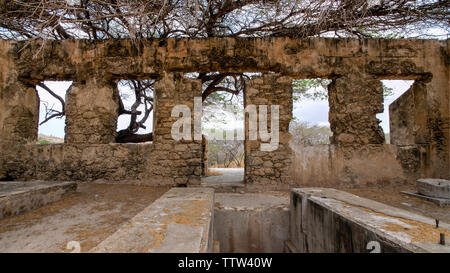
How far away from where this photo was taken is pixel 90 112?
15.2ft

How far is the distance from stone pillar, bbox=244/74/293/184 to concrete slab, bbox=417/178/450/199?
219cm

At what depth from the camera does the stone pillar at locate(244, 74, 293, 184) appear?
14.3ft

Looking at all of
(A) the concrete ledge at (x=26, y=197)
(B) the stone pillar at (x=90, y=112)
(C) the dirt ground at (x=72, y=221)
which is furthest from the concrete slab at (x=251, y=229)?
(B) the stone pillar at (x=90, y=112)

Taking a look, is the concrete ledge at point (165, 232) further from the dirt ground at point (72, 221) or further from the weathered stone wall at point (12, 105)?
the weathered stone wall at point (12, 105)

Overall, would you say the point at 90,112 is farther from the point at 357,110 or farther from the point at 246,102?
the point at 357,110

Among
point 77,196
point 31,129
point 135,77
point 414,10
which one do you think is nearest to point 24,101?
point 31,129

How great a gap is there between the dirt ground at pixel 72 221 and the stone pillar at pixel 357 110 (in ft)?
13.3

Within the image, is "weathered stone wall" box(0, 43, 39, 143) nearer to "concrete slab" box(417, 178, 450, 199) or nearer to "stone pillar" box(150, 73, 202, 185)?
"stone pillar" box(150, 73, 202, 185)

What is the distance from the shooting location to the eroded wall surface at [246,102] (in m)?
4.45

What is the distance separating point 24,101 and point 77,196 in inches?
120

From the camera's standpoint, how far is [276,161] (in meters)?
4.40

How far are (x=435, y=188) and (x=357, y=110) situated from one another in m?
1.88

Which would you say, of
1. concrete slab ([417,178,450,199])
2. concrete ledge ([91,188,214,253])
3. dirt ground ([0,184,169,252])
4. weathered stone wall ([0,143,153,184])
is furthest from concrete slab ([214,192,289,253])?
concrete slab ([417,178,450,199])

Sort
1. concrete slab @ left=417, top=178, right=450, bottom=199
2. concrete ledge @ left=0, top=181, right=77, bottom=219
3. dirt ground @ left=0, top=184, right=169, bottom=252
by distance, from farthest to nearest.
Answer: concrete slab @ left=417, top=178, right=450, bottom=199 < concrete ledge @ left=0, top=181, right=77, bottom=219 < dirt ground @ left=0, top=184, right=169, bottom=252
